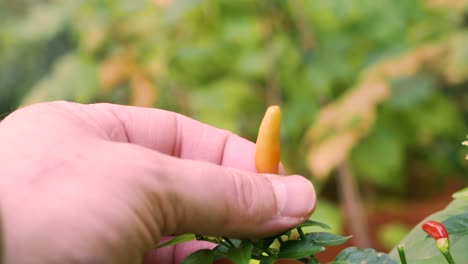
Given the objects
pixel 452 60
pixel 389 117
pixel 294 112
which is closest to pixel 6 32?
pixel 294 112

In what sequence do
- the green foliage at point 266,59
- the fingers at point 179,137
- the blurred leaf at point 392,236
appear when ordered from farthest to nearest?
the green foliage at point 266,59 → the blurred leaf at point 392,236 → the fingers at point 179,137

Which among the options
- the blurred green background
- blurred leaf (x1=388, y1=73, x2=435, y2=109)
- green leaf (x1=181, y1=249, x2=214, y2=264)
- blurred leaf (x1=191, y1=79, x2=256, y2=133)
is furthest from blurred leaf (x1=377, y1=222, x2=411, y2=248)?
green leaf (x1=181, y1=249, x2=214, y2=264)

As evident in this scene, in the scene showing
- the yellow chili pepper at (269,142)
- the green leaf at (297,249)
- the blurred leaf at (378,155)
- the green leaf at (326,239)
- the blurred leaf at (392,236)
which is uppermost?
the yellow chili pepper at (269,142)

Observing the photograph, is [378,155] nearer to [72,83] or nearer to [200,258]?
[72,83]

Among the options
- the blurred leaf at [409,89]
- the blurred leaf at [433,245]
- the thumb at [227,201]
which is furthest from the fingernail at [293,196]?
the blurred leaf at [409,89]

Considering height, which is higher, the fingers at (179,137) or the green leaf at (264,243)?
the fingers at (179,137)

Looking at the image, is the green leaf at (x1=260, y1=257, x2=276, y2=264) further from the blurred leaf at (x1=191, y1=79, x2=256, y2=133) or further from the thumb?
the blurred leaf at (x1=191, y1=79, x2=256, y2=133)

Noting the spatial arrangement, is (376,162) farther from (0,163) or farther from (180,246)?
(0,163)

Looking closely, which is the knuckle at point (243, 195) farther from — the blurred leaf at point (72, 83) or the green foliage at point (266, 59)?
the blurred leaf at point (72, 83)
